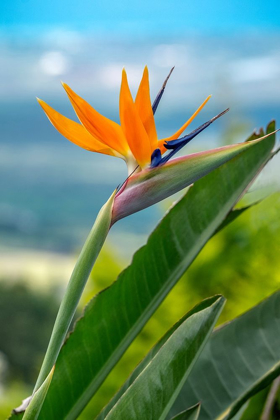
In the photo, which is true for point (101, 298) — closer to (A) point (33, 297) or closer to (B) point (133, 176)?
(B) point (133, 176)

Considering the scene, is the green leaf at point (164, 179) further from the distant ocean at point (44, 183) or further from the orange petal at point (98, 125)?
the distant ocean at point (44, 183)

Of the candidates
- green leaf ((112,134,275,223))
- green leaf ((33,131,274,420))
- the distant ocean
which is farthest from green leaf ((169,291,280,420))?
the distant ocean

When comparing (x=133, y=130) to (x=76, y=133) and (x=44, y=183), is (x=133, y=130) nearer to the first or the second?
(x=76, y=133)

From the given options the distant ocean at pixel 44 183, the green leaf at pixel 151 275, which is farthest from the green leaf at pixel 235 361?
the distant ocean at pixel 44 183

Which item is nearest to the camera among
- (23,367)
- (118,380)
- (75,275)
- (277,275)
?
(75,275)

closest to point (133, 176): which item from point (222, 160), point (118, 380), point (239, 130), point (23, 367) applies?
point (222, 160)

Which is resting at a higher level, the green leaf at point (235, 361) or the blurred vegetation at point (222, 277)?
the blurred vegetation at point (222, 277)
